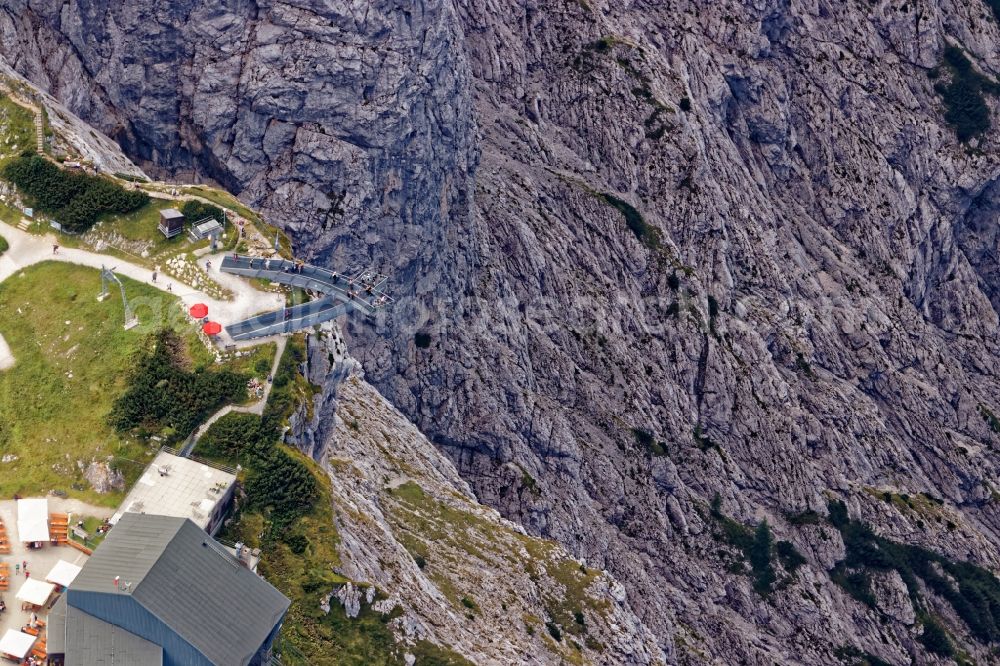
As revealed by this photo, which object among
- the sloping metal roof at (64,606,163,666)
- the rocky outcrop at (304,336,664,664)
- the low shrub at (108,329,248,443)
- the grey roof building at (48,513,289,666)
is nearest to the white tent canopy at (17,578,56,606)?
the grey roof building at (48,513,289,666)

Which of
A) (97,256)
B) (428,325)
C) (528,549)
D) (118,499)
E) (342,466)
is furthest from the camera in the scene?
(428,325)

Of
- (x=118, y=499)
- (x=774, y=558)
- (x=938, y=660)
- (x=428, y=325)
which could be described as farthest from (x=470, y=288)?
(x=938, y=660)

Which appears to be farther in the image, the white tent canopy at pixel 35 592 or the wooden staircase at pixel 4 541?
the wooden staircase at pixel 4 541

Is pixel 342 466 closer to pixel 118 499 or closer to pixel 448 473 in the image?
pixel 448 473

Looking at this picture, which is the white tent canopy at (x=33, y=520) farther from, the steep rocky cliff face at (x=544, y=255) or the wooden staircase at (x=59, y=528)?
the steep rocky cliff face at (x=544, y=255)

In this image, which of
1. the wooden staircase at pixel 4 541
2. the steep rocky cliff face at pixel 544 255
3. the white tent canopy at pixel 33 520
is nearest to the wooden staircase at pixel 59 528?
the white tent canopy at pixel 33 520

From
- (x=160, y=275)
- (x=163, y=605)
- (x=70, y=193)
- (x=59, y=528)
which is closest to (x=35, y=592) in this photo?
(x=59, y=528)

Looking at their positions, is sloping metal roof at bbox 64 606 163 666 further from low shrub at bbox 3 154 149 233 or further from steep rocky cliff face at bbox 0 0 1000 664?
steep rocky cliff face at bbox 0 0 1000 664

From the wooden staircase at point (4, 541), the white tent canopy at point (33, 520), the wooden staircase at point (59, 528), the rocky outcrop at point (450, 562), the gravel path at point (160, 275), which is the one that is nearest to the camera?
the wooden staircase at point (4, 541)
